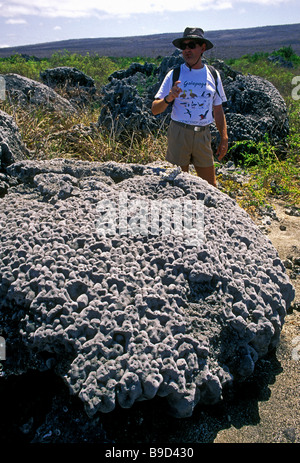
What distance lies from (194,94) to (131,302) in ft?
7.32

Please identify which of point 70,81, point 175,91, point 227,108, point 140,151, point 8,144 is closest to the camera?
point 175,91

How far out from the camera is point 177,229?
2070mm

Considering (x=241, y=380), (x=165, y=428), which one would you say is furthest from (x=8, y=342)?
(x=241, y=380)

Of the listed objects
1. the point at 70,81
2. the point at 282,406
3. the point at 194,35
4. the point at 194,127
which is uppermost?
the point at 194,35

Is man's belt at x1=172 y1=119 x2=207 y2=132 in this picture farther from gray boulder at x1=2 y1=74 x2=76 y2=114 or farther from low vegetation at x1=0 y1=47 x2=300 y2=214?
gray boulder at x1=2 y1=74 x2=76 y2=114

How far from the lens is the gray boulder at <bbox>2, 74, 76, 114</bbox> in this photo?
249 inches

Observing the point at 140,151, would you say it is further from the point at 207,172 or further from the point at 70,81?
the point at 70,81

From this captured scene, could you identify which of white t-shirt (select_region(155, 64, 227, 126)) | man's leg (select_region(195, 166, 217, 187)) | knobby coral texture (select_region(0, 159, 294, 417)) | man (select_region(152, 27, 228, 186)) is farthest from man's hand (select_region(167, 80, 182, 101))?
knobby coral texture (select_region(0, 159, 294, 417))

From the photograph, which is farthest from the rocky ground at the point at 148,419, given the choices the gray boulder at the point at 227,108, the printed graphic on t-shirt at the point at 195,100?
the gray boulder at the point at 227,108

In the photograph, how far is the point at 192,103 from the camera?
3.33 meters

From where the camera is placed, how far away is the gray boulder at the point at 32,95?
632 cm

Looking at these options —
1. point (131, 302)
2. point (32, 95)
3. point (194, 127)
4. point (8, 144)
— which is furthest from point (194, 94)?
point (32, 95)

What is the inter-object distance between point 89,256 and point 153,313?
0.45 meters

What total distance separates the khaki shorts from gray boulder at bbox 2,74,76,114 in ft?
11.4
